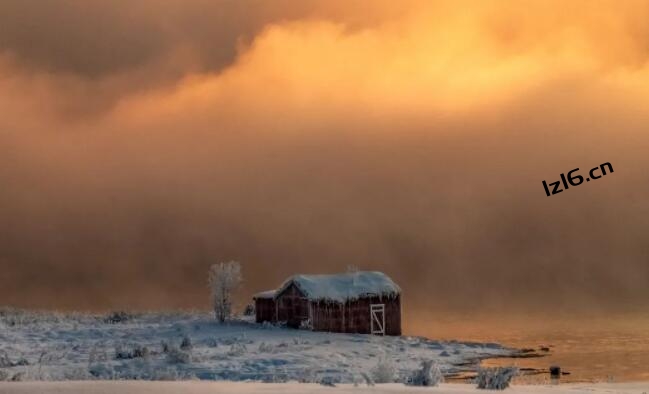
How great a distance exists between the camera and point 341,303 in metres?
49.3

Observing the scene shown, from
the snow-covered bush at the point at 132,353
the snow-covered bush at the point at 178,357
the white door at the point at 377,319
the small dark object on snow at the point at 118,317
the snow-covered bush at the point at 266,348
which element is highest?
the small dark object on snow at the point at 118,317

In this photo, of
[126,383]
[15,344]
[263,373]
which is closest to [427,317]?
[15,344]

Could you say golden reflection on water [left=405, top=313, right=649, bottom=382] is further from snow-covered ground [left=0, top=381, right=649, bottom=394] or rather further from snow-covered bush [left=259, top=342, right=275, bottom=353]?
snow-covered ground [left=0, top=381, right=649, bottom=394]

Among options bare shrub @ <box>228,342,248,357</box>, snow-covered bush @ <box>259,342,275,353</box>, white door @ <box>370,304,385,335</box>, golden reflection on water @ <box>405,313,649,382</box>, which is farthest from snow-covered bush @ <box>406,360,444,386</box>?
white door @ <box>370,304,385,335</box>

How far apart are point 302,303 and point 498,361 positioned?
14.9 m

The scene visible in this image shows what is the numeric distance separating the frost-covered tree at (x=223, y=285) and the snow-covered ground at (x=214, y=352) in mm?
946

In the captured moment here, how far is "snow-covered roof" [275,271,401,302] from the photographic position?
49.7 meters

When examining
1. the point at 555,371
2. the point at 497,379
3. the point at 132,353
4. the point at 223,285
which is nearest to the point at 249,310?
the point at 223,285

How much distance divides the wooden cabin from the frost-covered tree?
354 centimetres

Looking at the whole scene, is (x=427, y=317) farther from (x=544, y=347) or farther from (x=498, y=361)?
(x=498, y=361)

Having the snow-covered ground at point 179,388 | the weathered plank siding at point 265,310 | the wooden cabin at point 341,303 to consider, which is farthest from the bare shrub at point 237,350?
the snow-covered ground at point 179,388

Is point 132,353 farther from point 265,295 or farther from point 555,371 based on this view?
point 265,295

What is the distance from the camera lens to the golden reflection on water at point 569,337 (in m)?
34.2

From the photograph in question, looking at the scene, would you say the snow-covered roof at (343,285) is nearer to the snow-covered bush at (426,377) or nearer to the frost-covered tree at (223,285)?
the frost-covered tree at (223,285)
